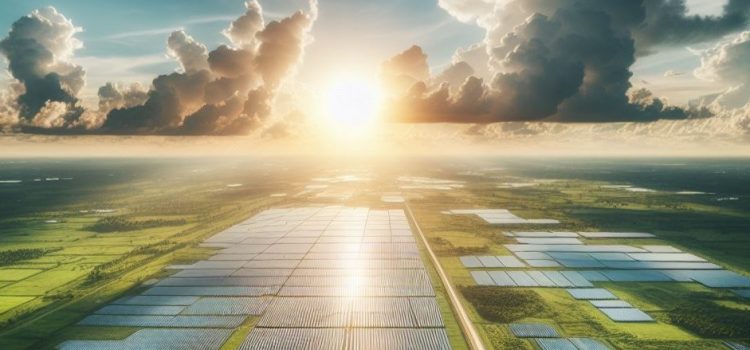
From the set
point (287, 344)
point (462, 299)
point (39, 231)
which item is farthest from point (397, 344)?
point (39, 231)

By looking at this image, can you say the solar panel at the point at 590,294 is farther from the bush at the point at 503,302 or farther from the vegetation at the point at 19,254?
the vegetation at the point at 19,254

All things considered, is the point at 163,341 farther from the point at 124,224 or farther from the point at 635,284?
the point at 124,224

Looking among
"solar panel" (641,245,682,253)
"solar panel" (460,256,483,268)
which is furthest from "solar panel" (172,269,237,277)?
"solar panel" (641,245,682,253)

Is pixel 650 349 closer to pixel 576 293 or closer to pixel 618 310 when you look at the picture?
pixel 618 310

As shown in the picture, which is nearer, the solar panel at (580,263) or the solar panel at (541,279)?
the solar panel at (541,279)

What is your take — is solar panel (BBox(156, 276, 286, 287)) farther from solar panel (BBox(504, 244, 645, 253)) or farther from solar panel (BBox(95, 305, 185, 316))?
solar panel (BBox(504, 244, 645, 253))

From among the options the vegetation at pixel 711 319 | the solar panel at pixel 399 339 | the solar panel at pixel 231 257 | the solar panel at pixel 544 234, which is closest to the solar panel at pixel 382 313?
the solar panel at pixel 399 339
